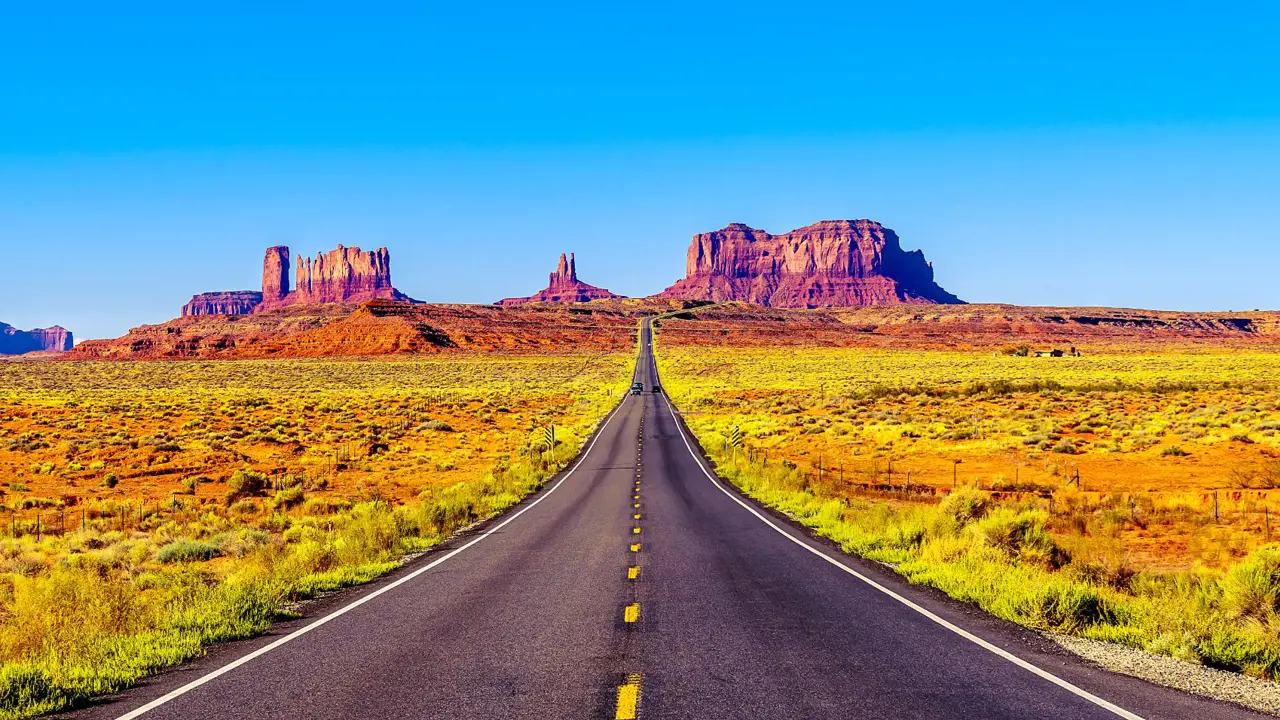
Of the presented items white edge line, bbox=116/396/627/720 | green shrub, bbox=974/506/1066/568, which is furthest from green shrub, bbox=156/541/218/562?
green shrub, bbox=974/506/1066/568

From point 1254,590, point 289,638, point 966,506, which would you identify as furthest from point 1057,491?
point 289,638

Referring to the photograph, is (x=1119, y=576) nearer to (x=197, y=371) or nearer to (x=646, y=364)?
(x=646, y=364)

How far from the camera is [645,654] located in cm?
790

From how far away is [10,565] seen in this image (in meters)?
15.7

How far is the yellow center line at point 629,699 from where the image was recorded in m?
6.21

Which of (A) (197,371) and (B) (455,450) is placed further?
(A) (197,371)

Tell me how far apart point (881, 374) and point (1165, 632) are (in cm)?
8434

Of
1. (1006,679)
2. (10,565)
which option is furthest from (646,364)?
(1006,679)

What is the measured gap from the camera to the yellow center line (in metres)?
6.21

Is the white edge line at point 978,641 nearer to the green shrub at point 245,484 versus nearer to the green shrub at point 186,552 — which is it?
the green shrub at point 186,552

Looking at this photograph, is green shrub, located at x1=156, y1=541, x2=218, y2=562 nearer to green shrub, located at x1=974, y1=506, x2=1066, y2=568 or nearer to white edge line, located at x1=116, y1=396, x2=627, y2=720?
white edge line, located at x1=116, y1=396, x2=627, y2=720

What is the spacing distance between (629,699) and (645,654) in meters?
1.36

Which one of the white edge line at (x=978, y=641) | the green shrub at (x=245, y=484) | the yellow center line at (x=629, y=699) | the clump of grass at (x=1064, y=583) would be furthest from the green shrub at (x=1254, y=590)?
the green shrub at (x=245, y=484)

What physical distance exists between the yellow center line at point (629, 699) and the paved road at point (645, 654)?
0.15 ft
